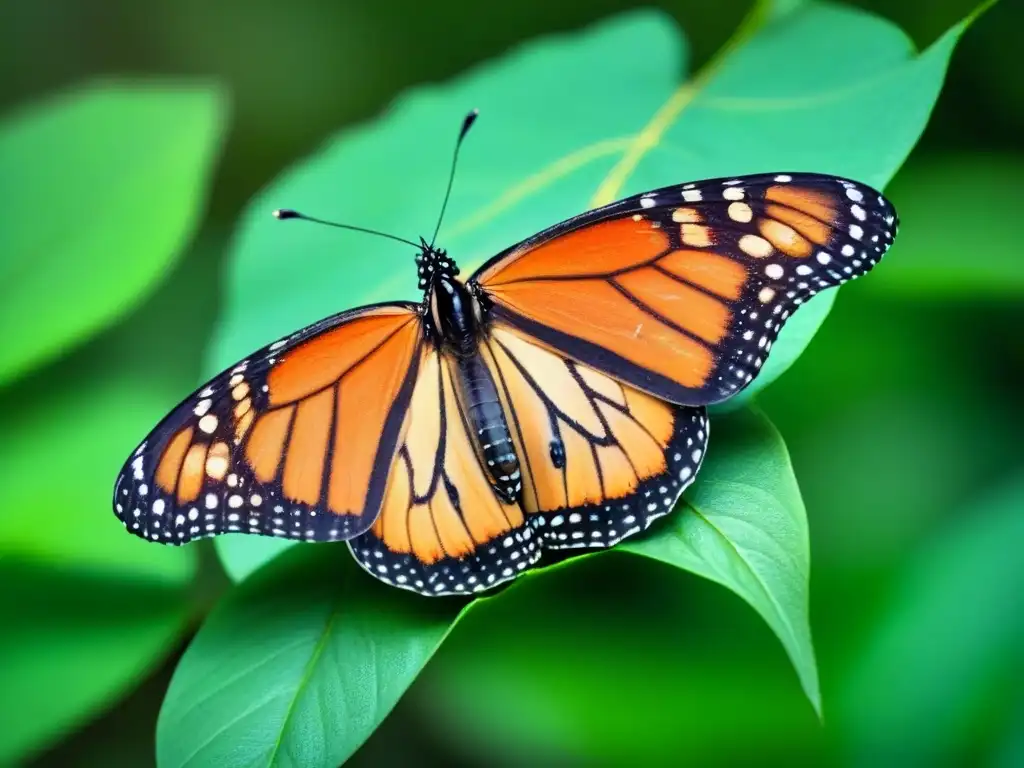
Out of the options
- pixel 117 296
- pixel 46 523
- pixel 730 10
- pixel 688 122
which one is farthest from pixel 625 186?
pixel 730 10

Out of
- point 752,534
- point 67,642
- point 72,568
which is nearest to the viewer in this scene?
point 752,534

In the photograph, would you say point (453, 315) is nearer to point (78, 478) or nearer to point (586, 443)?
point (586, 443)

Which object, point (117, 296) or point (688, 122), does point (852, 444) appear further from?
point (117, 296)

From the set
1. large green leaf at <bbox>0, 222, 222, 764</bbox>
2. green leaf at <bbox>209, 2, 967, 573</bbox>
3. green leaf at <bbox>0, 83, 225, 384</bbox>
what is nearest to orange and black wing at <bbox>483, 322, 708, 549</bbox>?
green leaf at <bbox>209, 2, 967, 573</bbox>

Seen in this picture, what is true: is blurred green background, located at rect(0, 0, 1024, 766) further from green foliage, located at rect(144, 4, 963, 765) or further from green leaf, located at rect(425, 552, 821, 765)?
green foliage, located at rect(144, 4, 963, 765)

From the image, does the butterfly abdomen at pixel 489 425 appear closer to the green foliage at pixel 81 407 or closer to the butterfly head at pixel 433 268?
the butterfly head at pixel 433 268

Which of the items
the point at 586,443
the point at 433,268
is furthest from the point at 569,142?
the point at 586,443
